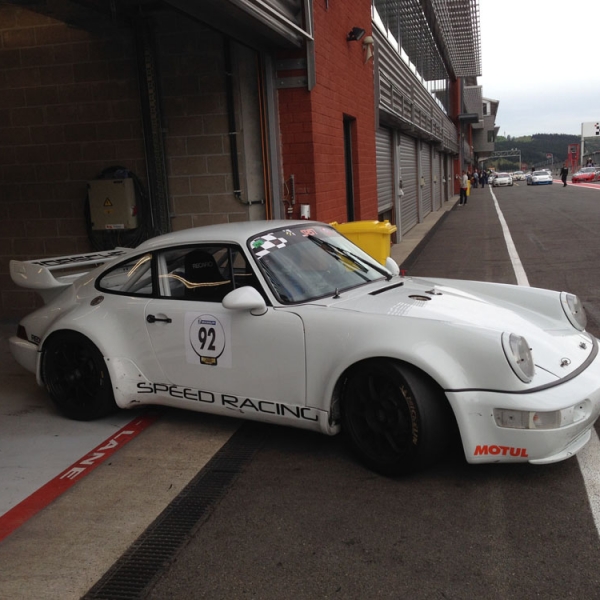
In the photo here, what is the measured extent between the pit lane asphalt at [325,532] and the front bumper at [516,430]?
0.67 feet

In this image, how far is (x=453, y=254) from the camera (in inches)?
529

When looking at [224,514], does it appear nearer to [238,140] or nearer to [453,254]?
[238,140]

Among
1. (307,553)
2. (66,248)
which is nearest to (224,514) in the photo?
(307,553)

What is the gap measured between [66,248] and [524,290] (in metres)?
5.96

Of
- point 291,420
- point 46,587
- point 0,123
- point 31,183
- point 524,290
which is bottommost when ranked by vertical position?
point 46,587

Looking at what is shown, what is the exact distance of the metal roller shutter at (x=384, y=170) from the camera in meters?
14.5

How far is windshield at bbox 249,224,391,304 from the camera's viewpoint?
4.07 m

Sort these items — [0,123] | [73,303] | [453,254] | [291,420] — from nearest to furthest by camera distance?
[291,420] < [73,303] < [0,123] < [453,254]

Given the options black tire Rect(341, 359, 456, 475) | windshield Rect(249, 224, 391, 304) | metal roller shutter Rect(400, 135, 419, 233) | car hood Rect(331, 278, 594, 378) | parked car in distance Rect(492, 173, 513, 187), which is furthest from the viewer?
parked car in distance Rect(492, 173, 513, 187)

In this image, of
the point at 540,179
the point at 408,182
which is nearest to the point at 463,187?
the point at 408,182

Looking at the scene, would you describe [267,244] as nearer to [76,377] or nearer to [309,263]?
[309,263]

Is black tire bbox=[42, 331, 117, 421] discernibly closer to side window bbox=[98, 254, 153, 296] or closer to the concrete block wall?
side window bbox=[98, 254, 153, 296]

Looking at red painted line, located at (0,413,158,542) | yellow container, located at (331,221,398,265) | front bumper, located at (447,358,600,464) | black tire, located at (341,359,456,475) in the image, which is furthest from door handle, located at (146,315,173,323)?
yellow container, located at (331,221,398,265)

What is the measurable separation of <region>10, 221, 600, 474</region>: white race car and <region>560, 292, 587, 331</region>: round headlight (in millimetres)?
14
